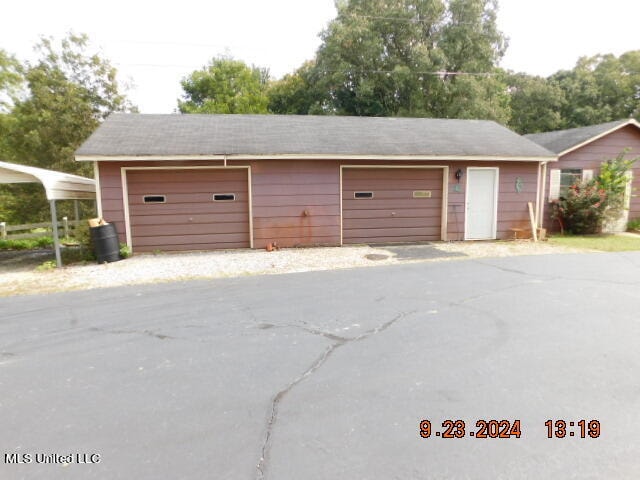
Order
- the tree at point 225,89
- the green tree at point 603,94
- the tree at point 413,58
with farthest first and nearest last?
the tree at point 225,89, the green tree at point 603,94, the tree at point 413,58

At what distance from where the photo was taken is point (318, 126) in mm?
11656

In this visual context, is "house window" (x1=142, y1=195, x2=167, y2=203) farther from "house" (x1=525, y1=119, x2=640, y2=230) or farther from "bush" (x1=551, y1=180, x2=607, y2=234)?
"bush" (x1=551, y1=180, x2=607, y2=234)

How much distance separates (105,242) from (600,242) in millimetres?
12696

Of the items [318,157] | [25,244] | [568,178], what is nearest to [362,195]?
[318,157]

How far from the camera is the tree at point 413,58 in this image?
68.7 ft

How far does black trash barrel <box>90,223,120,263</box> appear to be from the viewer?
7.79 m

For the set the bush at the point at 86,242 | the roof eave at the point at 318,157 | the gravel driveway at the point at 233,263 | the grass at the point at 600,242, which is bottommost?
the gravel driveway at the point at 233,263

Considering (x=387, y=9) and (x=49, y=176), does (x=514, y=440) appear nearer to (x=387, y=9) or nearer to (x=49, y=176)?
(x=49, y=176)

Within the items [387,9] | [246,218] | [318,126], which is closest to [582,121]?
[387,9]

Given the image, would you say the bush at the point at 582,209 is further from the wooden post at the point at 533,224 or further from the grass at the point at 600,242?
the wooden post at the point at 533,224

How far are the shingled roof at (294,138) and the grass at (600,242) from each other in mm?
2474

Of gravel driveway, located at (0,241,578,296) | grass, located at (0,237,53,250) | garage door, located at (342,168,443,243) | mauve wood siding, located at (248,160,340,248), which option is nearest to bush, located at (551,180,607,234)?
gravel driveway, located at (0,241,578,296)

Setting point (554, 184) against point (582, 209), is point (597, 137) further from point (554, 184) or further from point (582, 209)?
point (582, 209)

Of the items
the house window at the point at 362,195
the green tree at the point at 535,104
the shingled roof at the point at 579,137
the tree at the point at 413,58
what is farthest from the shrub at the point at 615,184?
the green tree at the point at 535,104
